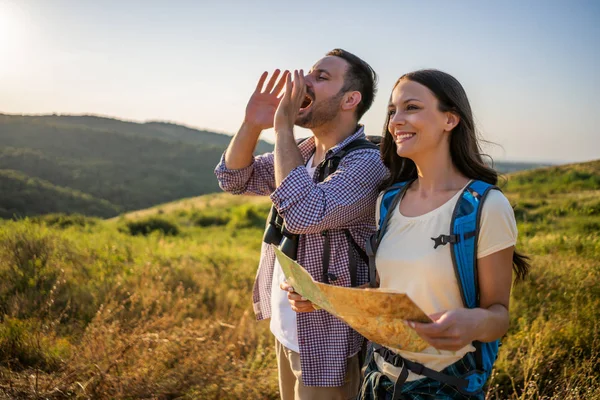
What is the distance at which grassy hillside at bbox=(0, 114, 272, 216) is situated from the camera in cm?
3762

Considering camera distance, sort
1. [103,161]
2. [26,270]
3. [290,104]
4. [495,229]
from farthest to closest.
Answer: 1. [103,161]
2. [26,270]
3. [290,104]
4. [495,229]

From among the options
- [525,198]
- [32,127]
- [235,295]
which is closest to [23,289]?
[235,295]

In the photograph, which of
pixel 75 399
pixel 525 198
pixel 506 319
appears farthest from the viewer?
pixel 525 198

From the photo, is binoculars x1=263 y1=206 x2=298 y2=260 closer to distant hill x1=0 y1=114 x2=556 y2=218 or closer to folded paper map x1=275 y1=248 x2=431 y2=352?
folded paper map x1=275 y1=248 x2=431 y2=352

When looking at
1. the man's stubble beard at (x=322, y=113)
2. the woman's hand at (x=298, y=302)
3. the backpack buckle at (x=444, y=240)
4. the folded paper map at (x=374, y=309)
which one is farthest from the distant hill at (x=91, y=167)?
the backpack buckle at (x=444, y=240)

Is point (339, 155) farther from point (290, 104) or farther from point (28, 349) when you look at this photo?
point (28, 349)

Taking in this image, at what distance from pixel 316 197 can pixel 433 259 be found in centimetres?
68

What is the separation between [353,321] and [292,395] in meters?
1.41

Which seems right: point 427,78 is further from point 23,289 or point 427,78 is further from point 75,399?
point 23,289

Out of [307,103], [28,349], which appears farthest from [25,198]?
[307,103]

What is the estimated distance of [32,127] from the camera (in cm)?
6359

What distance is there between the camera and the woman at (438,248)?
175cm

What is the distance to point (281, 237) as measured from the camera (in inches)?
106

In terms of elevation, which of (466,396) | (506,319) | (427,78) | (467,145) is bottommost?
(466,396)
